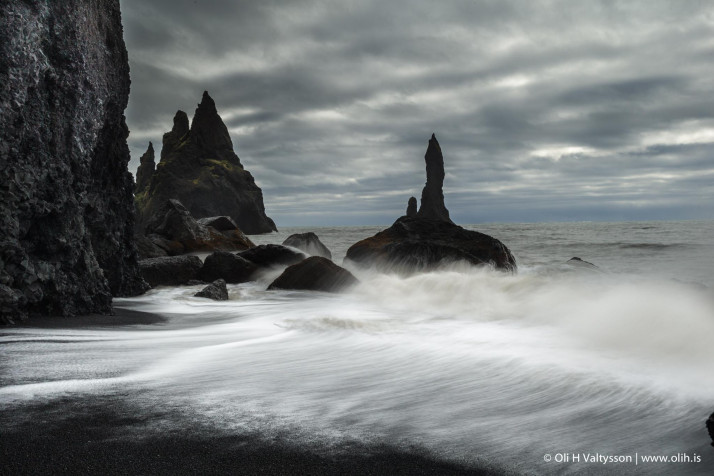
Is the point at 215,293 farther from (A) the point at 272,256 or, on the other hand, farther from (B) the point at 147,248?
(B) the point at 147,248

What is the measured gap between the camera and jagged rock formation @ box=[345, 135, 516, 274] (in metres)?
12.6

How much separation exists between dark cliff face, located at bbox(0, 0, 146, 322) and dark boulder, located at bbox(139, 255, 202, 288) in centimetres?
342

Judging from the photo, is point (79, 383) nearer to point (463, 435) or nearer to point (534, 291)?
point (463, 435)

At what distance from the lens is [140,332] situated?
5707 millimetres

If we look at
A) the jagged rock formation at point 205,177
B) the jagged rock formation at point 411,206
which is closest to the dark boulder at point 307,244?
the jagged rock formation at point 205,177

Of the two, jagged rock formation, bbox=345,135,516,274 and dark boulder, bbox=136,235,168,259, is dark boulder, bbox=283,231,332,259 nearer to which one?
jagged rock formation, bbox=345,135,516,274

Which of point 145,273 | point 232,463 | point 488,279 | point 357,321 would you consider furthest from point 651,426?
point 145,273

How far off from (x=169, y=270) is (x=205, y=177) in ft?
291

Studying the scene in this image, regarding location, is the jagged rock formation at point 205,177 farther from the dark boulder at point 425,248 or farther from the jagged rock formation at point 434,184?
the dark boulder at point 425,248

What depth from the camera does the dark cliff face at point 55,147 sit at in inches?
209

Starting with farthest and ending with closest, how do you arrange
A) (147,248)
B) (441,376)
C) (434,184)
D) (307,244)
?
(434,184), (307,244), (147,248), (441,376)

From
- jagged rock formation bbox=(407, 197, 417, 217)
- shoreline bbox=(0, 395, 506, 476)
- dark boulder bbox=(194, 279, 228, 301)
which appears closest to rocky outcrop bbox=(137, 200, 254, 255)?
dark boulder bbox=(194, 279, 228, 301)

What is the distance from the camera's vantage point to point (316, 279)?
1142cm

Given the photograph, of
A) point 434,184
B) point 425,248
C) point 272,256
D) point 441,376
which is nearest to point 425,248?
point 425,248
